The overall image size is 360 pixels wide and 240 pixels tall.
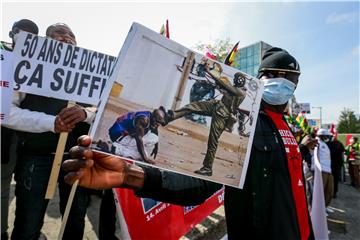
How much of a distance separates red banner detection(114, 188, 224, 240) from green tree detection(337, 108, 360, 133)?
120 ft

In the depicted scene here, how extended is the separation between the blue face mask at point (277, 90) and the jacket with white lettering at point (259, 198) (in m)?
0.36

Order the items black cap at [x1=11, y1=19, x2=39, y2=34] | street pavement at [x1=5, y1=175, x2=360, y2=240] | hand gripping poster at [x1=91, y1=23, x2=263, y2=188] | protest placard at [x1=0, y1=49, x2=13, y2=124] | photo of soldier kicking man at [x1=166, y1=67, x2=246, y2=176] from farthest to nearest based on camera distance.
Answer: street pavement at [x1=5, y1=175, x2=360, y2=240] < black cap at [x1=11, y1=19, x2=39, y2=34] < protest placard at [x1=0, y1=49, x2=13, y2=124] < photo of soldier kicking man at [x1=166, y1=67, x2=246, y2=176] < hand gripping poster at [x1=91, y1=23, x2=263, y2=188]

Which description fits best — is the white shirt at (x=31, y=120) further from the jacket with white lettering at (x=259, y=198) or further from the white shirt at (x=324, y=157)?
the white shirt at (x=324, y=157)

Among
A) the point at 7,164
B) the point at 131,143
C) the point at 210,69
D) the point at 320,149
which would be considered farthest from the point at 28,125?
the point at 320,149

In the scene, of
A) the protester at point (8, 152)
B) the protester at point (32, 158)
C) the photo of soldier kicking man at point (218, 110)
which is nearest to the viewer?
the photo of soldier kicking man at point (218, 110)

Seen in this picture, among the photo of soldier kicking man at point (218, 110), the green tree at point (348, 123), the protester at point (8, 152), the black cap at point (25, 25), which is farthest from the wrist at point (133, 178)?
the green tree at point (348, 123)

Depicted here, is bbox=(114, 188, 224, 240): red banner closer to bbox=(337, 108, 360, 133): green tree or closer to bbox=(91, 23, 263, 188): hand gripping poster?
bbox=(91, 23, 263, 188): hand gripping poster

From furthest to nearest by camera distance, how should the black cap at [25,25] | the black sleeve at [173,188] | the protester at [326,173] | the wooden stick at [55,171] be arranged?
the protester at [326,173], the black cap at [25,25], the wooden stick at [55,171], the black sleeve at [173,188]

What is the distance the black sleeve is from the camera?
3.60ft

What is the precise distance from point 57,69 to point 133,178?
4.13ft

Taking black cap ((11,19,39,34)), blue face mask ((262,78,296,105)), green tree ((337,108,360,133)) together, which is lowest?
blue face mask ((262,78,296,105))

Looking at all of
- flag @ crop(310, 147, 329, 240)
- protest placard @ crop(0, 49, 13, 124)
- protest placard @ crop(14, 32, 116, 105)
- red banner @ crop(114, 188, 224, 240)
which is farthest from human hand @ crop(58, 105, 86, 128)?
flag @ crop(310, 147, 329, 240)

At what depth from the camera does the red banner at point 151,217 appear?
197 centimetres

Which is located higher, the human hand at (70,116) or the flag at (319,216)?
the human hand at (70,116)
